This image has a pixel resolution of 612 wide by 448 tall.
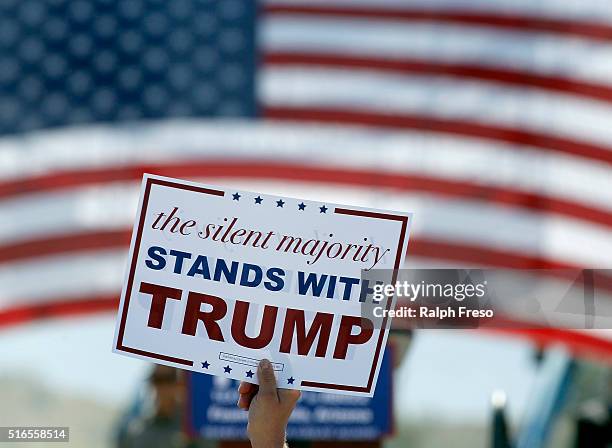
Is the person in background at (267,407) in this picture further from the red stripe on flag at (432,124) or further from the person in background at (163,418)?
the red stripe on flag at (432,124)

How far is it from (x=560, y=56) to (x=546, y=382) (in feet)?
6.80

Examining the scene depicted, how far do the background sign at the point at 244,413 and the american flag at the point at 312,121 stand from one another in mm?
3554

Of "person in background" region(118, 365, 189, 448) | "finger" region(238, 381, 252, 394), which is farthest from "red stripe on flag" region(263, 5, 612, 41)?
"finger" region(238, 381, 252, 394)

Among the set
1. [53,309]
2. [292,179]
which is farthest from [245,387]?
[53,309]

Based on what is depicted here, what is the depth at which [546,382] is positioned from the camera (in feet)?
27.0

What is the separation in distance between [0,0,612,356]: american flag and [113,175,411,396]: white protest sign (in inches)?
219

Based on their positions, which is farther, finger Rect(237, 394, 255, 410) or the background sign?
the background sign

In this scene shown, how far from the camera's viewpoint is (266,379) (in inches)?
88.0

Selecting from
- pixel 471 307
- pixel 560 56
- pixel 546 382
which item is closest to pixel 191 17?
pixel 560 56

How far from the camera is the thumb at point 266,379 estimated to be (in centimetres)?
221

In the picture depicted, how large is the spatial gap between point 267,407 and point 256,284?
0.29 meters

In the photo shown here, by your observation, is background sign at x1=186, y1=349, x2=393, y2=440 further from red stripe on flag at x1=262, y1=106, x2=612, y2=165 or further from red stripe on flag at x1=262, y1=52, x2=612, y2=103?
red stripe on flag at x1=262, y1=52, x2=612, y2=103

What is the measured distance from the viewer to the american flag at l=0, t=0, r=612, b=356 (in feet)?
26.2

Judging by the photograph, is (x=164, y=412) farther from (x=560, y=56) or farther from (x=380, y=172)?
(x=560, y=56)
